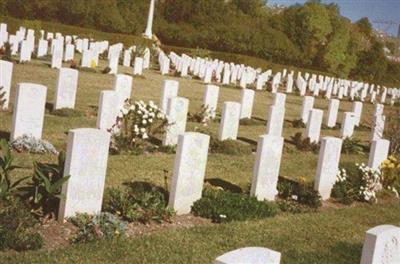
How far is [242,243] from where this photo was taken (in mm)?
6938

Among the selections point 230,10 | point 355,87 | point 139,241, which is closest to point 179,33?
point 230,10

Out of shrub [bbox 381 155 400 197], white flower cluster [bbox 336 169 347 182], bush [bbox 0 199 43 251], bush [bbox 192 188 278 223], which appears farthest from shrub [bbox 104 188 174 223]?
shrub [bbox 381 155 400 197]

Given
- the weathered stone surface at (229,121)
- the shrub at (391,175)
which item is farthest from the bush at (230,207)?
the weathered stone surface at (229,121)

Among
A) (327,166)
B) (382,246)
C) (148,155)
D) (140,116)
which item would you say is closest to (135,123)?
(140,116)

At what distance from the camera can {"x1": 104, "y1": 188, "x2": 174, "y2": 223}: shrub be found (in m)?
7.34

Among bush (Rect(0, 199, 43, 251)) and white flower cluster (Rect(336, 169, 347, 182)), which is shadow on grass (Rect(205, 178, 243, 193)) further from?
bush (Rect(0, 199, 43, 251))

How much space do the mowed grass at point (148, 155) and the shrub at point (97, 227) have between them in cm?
128

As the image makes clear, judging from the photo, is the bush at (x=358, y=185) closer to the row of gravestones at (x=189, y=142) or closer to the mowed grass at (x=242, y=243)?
the row of gravestones at (x=189, y=142)

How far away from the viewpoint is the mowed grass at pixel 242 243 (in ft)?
19.4

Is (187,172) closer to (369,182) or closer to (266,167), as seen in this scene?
(266,167)

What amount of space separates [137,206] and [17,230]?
74.5 inches

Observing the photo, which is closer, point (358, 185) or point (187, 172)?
point (187, 172)

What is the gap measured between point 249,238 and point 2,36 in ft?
72.2

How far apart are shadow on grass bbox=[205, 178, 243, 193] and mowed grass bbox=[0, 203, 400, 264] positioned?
129cm
